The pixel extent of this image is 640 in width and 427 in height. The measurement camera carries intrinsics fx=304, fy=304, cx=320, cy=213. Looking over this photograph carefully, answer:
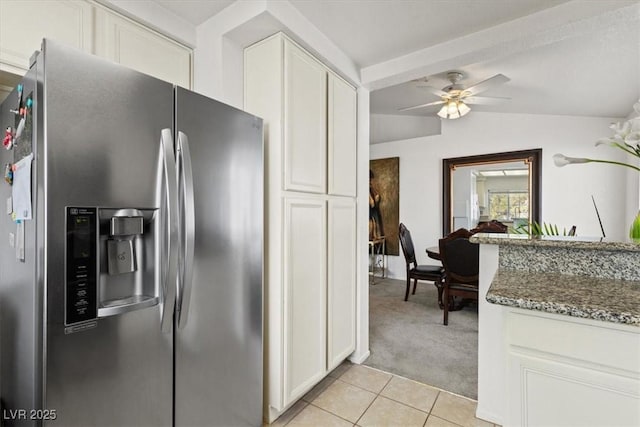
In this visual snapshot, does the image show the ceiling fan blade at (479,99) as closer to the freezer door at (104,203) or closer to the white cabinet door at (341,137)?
the white cabinet door at (341,137)

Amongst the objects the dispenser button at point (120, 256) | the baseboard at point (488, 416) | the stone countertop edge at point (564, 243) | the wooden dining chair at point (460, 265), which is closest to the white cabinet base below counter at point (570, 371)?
the stone countertop edge at point (564, 243)

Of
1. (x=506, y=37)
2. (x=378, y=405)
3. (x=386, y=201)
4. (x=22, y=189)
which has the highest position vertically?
(x=506, y=37)

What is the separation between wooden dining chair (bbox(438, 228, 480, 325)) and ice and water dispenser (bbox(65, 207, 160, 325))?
2.82 metres

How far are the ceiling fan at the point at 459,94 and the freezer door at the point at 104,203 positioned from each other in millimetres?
2818

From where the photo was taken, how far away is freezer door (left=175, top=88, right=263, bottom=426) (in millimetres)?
1275

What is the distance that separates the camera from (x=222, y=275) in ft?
4.61

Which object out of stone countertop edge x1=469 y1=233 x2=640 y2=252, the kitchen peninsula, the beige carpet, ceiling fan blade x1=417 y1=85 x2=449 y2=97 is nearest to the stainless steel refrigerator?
the kitchen peninsula

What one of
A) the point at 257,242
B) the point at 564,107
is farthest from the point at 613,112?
the point at 257,242

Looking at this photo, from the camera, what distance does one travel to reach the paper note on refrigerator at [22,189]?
97cm

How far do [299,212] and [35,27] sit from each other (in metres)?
1.41

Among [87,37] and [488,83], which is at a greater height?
[488,83]

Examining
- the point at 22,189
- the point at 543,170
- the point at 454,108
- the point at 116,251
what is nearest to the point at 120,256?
the point at 116,251

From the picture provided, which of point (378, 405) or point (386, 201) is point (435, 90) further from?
point (378, 405)

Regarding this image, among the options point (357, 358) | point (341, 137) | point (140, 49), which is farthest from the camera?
point (357, 358)
